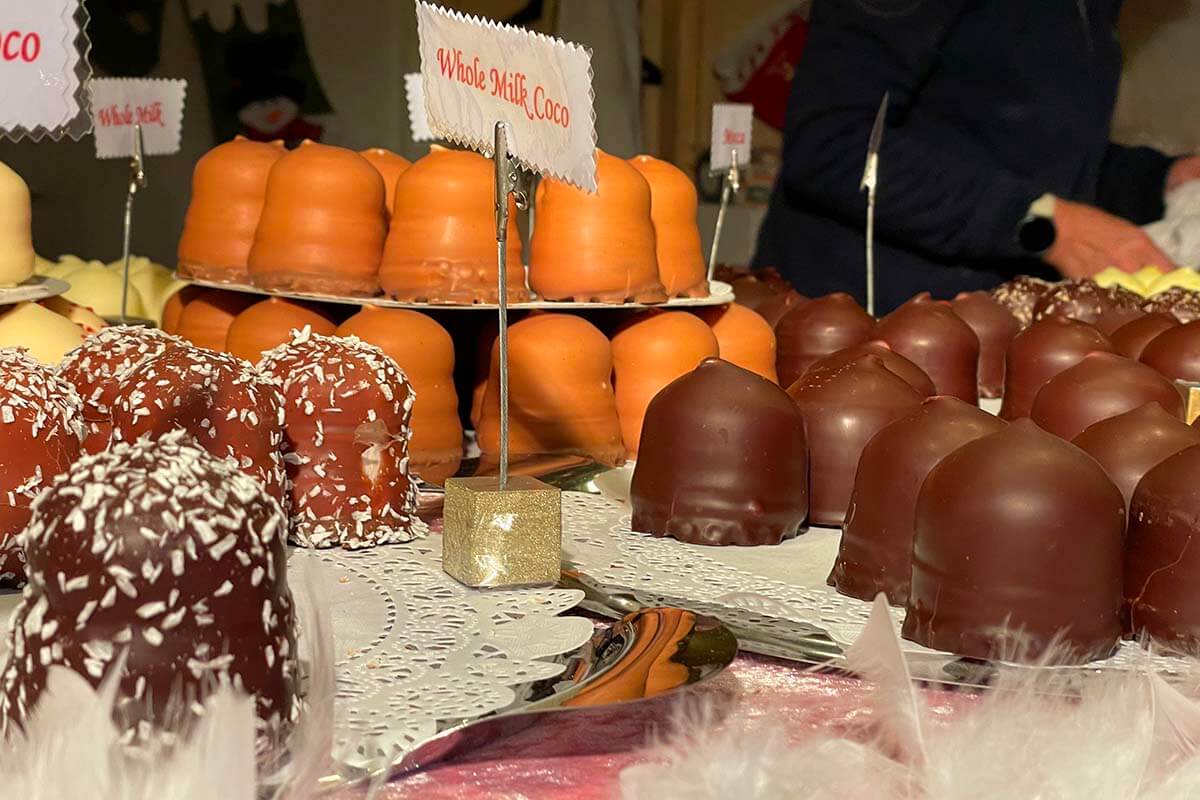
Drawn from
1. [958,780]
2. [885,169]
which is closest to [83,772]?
[958,780]

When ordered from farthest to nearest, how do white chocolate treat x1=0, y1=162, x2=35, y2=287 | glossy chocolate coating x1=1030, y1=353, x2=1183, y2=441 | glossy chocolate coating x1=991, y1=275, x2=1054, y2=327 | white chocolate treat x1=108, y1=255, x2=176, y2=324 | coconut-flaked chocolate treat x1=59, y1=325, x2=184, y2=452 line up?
glossy chocolate coating x1=991, y1=275, x2=1054, y2=327
white chocolate treat x1=108, y1=255, x2=176, y2=324
white chocolate treat x1=0, y1=162, x2=35, y2=287
glossy chocolate coating x1=1030, y1=353, x2=1183, y2=441
coconut-flaked chocolate treat x1=59, y1=325, x2=184, y2=452

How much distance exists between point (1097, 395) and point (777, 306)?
3.21ft

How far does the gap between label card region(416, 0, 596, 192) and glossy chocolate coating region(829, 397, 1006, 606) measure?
0.41m

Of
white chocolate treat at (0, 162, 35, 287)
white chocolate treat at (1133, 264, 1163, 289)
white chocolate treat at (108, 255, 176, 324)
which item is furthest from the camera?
white chocolate treat at (1133, 264, 1163, 289)

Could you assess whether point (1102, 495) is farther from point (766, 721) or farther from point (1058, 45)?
point (1058, 45)

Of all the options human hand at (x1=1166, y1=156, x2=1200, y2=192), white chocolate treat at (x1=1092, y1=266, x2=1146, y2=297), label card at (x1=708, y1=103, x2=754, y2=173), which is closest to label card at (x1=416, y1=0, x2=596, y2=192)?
label card at (x1=708, y1=103, x2=754, y2=173)

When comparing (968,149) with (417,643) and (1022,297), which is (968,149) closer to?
(1022,297)

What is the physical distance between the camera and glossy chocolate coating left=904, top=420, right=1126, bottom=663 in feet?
3.85

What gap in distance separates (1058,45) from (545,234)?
261 centimetres

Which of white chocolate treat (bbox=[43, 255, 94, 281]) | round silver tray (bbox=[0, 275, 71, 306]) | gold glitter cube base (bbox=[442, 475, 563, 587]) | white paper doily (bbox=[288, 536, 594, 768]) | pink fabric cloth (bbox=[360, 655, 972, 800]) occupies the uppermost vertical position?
round silver tray (bbox=[0, 275, 71, 306])

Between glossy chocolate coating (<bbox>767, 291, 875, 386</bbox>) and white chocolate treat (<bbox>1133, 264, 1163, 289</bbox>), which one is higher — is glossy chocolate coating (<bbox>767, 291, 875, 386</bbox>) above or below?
below

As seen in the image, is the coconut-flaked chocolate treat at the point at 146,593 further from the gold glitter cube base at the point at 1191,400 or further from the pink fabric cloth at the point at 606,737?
the gold glitter cube base at the point at 1191,400

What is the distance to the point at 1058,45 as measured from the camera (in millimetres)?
4148

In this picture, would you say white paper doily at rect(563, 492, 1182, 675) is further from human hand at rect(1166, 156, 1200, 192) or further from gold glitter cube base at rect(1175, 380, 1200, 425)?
human hand at rect(1166, 156, 1200, 192)
